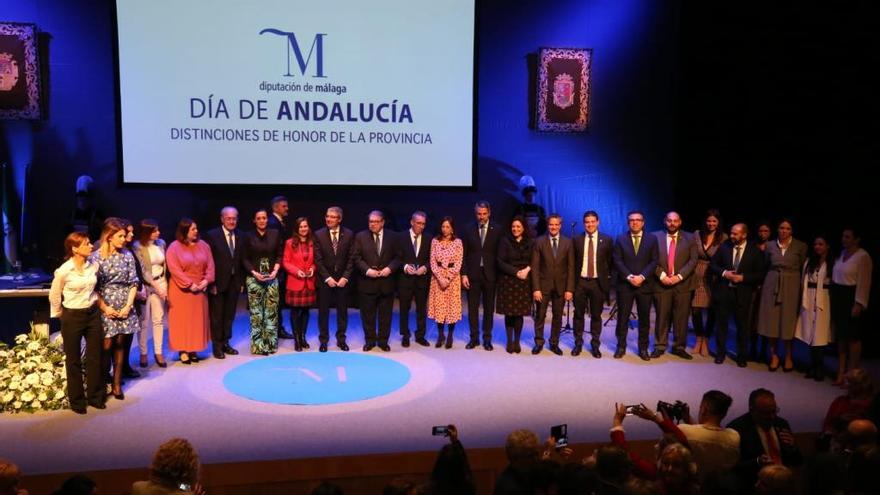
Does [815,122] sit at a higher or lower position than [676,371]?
higher

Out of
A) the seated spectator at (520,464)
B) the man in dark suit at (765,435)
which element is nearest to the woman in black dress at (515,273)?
the man in dark suit at (765,435)

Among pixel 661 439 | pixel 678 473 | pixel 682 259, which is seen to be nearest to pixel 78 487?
pixel 678 473

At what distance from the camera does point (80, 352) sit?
5.00m

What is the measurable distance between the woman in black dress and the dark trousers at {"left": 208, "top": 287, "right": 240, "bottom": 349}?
8.16 feet

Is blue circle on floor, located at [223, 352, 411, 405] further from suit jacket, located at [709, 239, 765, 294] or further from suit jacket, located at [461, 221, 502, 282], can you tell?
suit jacket, located at [709, 239, 765, 294]

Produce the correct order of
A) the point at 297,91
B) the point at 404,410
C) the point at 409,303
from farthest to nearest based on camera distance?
1. the point at 297,91
2. the point at 409,303
3. the point at 404,410

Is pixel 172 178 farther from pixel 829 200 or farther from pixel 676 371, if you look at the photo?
pixel 829 200

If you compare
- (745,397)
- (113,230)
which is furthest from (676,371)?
(113,230)

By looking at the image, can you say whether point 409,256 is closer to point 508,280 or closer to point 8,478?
point 508,280

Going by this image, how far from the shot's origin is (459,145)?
838 centimetres

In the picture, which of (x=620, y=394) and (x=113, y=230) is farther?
(x=620, y=394)

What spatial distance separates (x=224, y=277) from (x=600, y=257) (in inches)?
136

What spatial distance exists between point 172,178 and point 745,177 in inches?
252

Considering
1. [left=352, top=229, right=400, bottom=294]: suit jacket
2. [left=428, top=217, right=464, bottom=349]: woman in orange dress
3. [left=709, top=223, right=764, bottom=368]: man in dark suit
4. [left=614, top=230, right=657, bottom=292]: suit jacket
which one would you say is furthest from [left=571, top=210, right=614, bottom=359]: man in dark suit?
Answer: [left=352, top=229, right=400, bottom=294]: suit jacket
